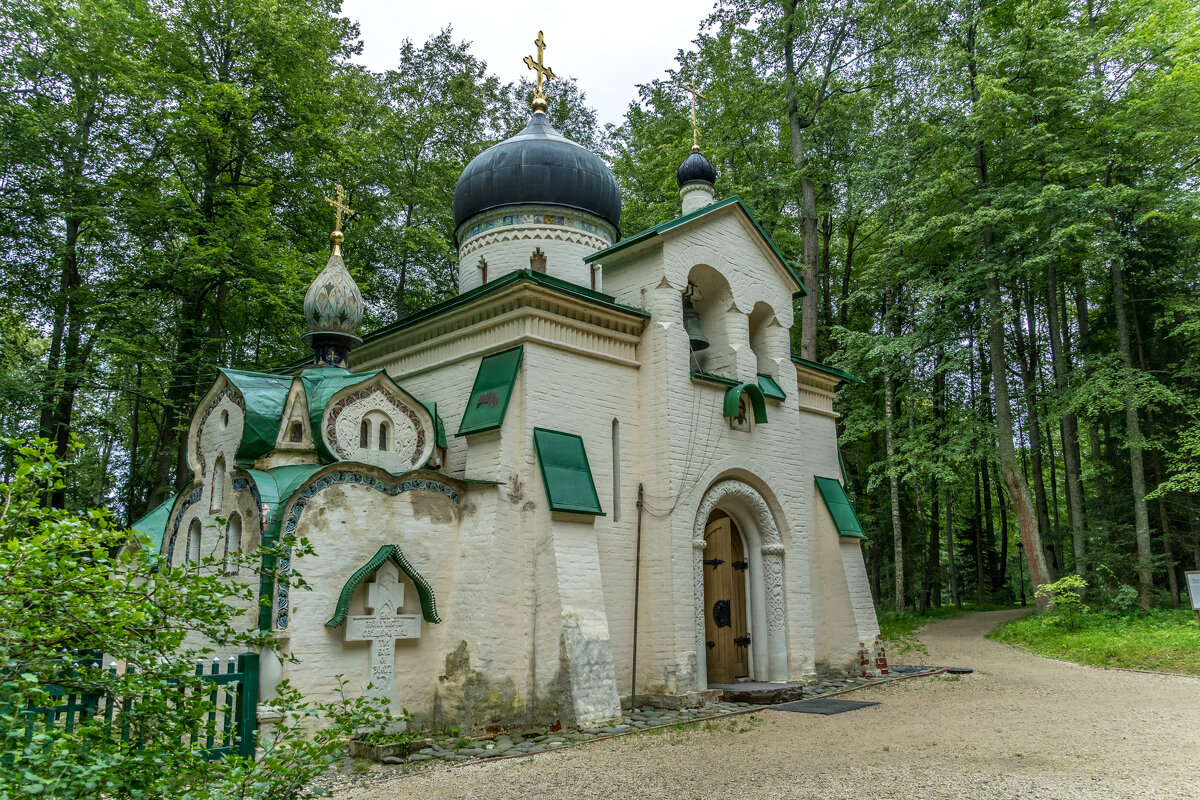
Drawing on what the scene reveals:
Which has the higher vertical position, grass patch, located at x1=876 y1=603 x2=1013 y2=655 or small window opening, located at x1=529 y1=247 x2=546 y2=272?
small window opening, located at x1=529 y1=247 x2=546 y2=272

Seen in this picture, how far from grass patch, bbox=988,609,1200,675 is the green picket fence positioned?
12.9 m

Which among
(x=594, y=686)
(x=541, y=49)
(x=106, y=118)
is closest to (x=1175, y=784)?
(x=594, y=686)

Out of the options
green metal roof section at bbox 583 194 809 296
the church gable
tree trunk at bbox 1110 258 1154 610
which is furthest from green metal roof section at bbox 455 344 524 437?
tree trunk at bbox 1110 258 1154 610

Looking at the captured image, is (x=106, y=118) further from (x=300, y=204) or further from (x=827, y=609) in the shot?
(x=827, y=609)

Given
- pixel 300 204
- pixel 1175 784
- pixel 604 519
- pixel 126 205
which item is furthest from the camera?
pixel 300 204

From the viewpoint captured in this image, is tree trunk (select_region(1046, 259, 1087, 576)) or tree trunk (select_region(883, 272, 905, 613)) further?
tree trunk (select_region(883, 272, 905, 613))

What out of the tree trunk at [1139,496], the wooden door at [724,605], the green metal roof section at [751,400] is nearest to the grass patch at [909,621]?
the tree trunk at [1139,496]

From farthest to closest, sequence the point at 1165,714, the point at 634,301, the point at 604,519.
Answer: the point at 634,301, the point at 604,519, the point at 1165,714

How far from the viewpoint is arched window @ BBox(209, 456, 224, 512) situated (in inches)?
366

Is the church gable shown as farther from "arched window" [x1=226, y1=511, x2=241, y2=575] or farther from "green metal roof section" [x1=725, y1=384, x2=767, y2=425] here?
"green metal roof section" [x1=725, y1=384, x2=767, y2=425]

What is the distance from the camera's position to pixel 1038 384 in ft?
68.7

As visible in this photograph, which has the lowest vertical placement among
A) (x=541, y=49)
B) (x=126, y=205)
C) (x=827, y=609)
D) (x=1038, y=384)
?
(x=827, y=609)

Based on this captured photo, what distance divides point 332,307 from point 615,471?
13.8 feet

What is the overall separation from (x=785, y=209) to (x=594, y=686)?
18.4m
